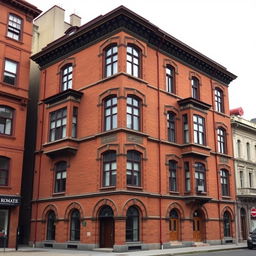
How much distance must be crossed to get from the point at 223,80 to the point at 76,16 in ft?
60.2

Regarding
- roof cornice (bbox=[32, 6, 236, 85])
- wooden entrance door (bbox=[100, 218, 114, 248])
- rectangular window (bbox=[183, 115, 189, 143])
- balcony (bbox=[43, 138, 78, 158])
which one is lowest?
wooden entrance door (bbox=[100, 218, 114, 248])

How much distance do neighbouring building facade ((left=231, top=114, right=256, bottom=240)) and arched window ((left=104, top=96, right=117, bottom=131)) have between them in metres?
17.1

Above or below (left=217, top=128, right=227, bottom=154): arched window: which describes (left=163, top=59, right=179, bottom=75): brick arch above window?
above

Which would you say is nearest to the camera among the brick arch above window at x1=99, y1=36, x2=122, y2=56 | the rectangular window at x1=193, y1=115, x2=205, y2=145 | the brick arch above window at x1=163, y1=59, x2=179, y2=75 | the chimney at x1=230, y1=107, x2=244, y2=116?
the brick arch above window at x1=99, y1=36, x2=122, y2=56

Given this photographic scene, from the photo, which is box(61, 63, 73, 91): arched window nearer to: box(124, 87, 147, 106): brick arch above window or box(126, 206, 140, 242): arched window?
box(124, 87, 147, 106): brick arch above window

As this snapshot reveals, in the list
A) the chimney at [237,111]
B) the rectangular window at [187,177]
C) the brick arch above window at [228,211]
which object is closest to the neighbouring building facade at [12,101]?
the rectangular window at [187,177]

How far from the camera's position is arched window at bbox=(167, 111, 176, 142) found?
105 ft

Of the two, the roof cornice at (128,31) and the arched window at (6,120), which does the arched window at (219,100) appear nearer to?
the roof cornice at (128,31)

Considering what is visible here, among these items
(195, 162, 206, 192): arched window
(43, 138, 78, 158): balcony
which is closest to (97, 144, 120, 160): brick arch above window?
(43, 138, 78, 158): balcony

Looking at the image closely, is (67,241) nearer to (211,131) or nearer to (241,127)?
(211,131)

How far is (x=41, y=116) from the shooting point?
34.9 meters

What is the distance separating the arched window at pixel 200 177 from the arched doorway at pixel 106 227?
8.37 metres

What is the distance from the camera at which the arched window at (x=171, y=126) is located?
3198 cm

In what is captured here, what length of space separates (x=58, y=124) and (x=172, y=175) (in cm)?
1037
